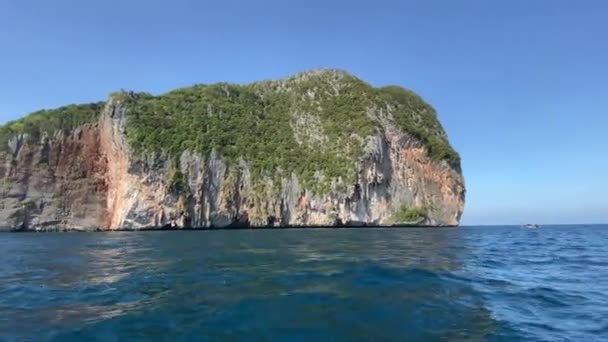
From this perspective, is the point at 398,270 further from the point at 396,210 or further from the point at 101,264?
the point at 396,210

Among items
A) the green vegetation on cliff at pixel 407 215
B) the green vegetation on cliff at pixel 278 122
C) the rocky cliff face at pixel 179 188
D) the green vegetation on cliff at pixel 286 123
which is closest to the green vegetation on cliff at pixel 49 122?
the green vegetation on cliff at pixel 278 122

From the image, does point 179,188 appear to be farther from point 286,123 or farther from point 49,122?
point 286,123

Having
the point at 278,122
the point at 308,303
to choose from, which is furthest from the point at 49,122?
the point at 308,303

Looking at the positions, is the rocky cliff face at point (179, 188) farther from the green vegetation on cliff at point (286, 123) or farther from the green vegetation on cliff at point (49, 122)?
the green vegetation on cliff at point (286, 123)

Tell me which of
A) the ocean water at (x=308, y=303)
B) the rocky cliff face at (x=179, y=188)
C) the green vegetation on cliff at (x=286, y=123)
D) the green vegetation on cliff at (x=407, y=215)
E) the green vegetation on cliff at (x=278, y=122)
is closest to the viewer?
the ocean water at (x=308, y=303)

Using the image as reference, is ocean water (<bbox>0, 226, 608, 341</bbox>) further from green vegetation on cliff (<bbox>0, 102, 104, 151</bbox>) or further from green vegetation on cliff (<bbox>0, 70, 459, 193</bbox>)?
green vegetation on cliff (<bbox>0, 102, 104, 151</bbox>)

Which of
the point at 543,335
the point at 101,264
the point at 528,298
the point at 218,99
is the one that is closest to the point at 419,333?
the point at 543,335
